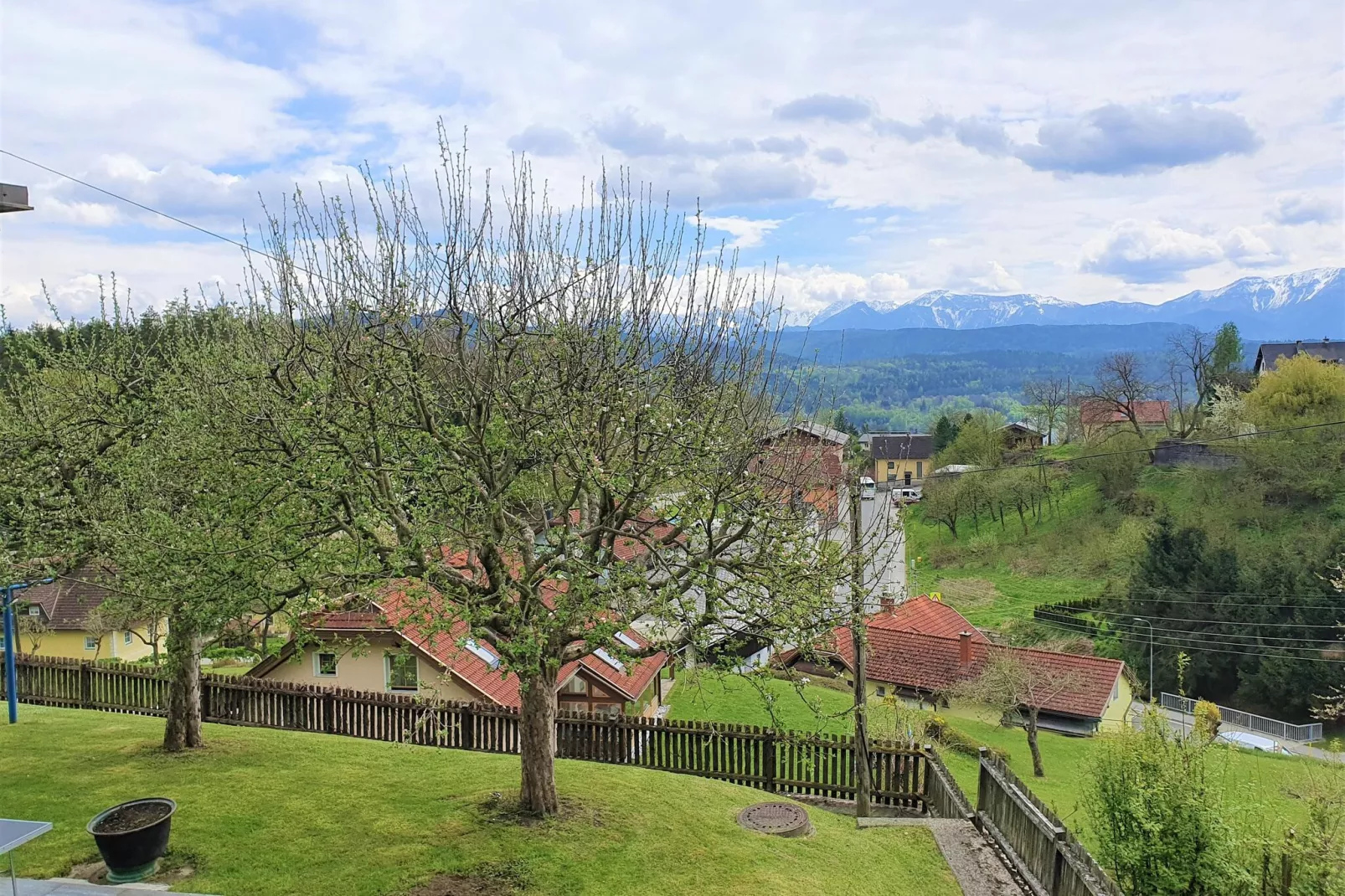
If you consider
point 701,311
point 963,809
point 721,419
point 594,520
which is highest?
point 701,311

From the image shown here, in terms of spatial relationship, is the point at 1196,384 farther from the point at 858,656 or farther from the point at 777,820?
the point at 777,820

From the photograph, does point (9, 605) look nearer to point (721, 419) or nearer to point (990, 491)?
point (721, 419)

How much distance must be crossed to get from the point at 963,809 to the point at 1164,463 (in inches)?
2153

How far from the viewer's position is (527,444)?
812cm

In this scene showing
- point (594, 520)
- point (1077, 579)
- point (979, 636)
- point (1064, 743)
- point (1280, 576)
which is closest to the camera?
point (594, 520)

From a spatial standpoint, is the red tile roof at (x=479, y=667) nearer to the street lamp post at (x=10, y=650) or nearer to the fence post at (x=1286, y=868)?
the street lamp post at (x=10, y=650)

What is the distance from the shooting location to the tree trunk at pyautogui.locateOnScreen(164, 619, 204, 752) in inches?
431

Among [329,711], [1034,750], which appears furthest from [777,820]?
[1034,750]

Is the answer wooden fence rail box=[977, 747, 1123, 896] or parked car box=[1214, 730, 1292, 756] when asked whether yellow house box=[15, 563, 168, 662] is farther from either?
parked car box=[1214, 730, 1292, 756]

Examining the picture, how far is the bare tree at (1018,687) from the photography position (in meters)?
25.5

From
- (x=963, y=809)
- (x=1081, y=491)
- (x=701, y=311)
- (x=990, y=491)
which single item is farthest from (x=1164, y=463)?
(x=701, y=311)

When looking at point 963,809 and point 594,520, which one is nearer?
point 594,520

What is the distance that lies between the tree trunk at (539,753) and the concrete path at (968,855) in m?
4.77

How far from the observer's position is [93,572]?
38.2ft
